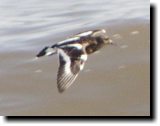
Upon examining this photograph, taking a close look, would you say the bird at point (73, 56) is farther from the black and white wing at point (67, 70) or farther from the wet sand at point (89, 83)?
the wet sand at point (89, 83)

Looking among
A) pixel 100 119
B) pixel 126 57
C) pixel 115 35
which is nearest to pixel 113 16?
pixel 115 35

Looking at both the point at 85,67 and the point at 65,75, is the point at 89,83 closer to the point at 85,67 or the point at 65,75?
the point at 85,67

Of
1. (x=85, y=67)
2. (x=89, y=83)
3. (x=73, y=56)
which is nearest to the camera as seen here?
(x=73, y=56)

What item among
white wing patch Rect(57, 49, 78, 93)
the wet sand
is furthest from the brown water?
white wing patch Rect(57, 49, 78, 93)

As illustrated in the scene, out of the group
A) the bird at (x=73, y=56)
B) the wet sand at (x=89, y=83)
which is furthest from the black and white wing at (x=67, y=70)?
the wet sand at (x=89, y=83)

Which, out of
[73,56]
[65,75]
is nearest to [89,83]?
[73,56]

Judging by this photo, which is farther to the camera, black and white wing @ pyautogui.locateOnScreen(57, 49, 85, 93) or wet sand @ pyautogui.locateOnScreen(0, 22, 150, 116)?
wet sand @ pyautogui.locateOnScreen(0, 22, 150, 116)

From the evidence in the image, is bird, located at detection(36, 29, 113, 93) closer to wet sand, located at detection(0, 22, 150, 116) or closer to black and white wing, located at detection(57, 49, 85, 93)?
black and white wing, located at detection(57, 49, 85, 93)
